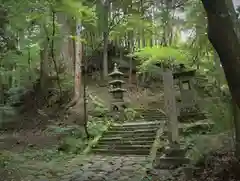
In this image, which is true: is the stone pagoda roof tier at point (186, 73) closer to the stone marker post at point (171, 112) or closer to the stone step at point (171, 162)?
the stone marker post at point (171, 112)

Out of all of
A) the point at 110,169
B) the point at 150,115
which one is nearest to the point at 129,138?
the point at 110,169

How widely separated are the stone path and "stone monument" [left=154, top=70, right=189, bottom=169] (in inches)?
24.8

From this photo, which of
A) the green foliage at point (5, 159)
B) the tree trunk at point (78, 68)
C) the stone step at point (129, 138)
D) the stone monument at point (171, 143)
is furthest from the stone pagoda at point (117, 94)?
the stone monument at point (171, 143)

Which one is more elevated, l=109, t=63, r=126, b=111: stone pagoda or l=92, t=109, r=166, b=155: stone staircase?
l=109, t=63, r=126, b=111: stone pagoda

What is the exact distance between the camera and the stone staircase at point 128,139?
424 inches

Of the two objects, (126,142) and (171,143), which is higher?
(171,143)


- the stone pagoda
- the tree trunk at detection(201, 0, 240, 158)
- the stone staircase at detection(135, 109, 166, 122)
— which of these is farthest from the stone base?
the stone pagoda

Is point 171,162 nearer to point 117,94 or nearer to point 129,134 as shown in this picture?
point 129,134

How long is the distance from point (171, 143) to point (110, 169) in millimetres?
1873

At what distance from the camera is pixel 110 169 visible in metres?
8.36

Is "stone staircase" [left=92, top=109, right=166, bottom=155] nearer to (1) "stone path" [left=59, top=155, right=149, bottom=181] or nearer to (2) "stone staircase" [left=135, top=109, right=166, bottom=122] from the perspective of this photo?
(1) "stone path" [left=59, top=155, right=149, bottom=181]

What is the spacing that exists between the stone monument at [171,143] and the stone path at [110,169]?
2.06 feet

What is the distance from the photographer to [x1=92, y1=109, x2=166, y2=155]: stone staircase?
1076cm

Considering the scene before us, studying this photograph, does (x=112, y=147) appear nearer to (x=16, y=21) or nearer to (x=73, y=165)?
(x=73, y=165)
